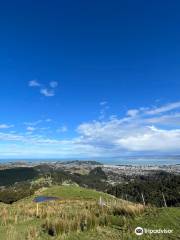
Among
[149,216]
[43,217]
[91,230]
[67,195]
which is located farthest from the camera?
[67,195]

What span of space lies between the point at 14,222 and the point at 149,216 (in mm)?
8073

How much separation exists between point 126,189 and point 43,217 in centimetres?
11300

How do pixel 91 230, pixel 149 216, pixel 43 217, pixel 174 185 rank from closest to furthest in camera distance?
1. pixel 91 230
2. pixel 149 216
3. pixel 43 217
4. pixel 174 185

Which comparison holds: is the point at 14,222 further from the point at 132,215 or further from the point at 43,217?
the point at 132,215

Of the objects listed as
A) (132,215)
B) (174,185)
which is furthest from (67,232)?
(174,185)

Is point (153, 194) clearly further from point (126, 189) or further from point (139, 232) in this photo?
point (139, 232)

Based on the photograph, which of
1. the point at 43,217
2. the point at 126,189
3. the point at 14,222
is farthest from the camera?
the point at 126,189

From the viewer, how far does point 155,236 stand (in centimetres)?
1211

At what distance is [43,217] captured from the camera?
746 inches

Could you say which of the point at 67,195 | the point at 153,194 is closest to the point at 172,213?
the point at 67,195

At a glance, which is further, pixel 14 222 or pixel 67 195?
pixel 67 195

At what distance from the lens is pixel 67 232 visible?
45.5 feet

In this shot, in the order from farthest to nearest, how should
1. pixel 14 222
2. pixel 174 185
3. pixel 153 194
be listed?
pixel 174 185
pixel 153 194
pixel 14 222

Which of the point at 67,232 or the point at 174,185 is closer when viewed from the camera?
the point at 67,232
